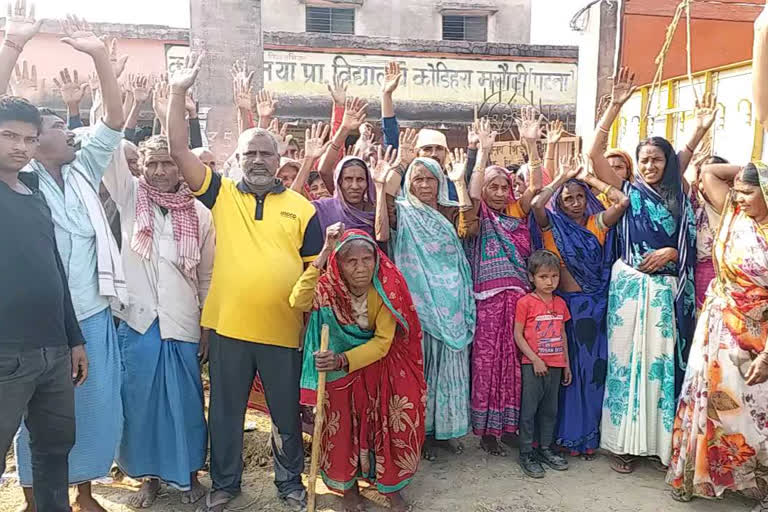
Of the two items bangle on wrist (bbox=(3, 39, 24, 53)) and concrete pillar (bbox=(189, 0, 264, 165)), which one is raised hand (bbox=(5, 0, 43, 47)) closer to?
bangle on wrist (bbox=(3, 39, 24, 53))

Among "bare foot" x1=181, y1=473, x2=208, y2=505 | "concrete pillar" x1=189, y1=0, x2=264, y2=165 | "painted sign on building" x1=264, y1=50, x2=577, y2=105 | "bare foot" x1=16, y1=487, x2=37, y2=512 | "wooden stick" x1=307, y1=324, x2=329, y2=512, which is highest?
"painted sign on building" x1=264, y1=50, x2=577, y2=105

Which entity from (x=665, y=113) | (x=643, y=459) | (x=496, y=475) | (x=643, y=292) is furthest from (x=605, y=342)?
(x=665, y=113)

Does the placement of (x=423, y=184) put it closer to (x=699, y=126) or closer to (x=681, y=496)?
(x=699, y=126)

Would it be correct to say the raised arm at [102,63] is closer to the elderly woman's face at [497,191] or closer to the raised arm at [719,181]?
the elderly woman's face at [497,191]

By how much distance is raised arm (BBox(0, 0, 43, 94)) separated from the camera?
2802 mm

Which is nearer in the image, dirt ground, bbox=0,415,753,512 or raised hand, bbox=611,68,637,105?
dirt ground, bbox=0,415,753,512

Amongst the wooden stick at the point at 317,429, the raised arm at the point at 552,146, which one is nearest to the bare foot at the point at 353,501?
the wooden stick at the point at 317,429

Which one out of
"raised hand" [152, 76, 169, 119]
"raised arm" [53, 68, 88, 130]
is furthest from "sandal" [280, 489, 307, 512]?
"raised arm" [53, 68, 88, 130]

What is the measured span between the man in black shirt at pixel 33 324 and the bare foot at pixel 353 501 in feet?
4.71

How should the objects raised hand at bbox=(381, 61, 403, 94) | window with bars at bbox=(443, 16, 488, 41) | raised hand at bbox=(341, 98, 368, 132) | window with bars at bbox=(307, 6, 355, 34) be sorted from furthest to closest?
window with bars at bbox=(443, 16, 488, 41), window with bars at bbox=(307, 6, 355, 34), raised hand at bbox=(381, 61, 403, 94), raised hand at bbox=(341, 98, 368, 132)

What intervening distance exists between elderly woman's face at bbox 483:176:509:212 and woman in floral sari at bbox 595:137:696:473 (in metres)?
0.82

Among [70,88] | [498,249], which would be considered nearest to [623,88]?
[498,249]

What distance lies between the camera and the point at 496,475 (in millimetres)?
3855

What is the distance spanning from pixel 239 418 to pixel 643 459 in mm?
2660
